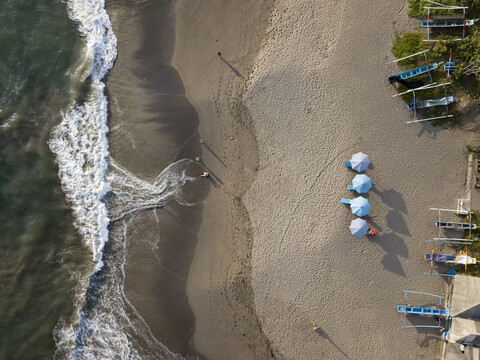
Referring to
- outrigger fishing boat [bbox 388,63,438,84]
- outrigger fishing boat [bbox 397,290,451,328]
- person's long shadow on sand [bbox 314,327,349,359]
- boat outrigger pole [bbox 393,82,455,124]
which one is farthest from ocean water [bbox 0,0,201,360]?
outrigger fishing boat [bbox 397,290,451,328]

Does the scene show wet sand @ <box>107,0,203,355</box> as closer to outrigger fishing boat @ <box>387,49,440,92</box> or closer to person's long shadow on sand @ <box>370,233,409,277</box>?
person's long shadow on sand @ <box>370,233,409,277</box>

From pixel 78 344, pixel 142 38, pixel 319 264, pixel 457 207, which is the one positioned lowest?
pixel 78 344

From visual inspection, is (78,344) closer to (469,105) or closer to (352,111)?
(352,111)

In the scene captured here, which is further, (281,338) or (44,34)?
(44,34)

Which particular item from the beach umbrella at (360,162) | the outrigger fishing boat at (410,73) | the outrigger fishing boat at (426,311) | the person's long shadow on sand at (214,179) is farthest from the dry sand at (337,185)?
the person's long shadow on sand at (214,179)

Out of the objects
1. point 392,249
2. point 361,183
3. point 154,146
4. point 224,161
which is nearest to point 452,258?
point 392,249

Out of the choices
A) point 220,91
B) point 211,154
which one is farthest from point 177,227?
point 220,91

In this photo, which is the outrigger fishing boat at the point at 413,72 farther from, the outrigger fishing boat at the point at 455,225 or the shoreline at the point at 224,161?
the outrigger fishing boat at the point at 455,225
